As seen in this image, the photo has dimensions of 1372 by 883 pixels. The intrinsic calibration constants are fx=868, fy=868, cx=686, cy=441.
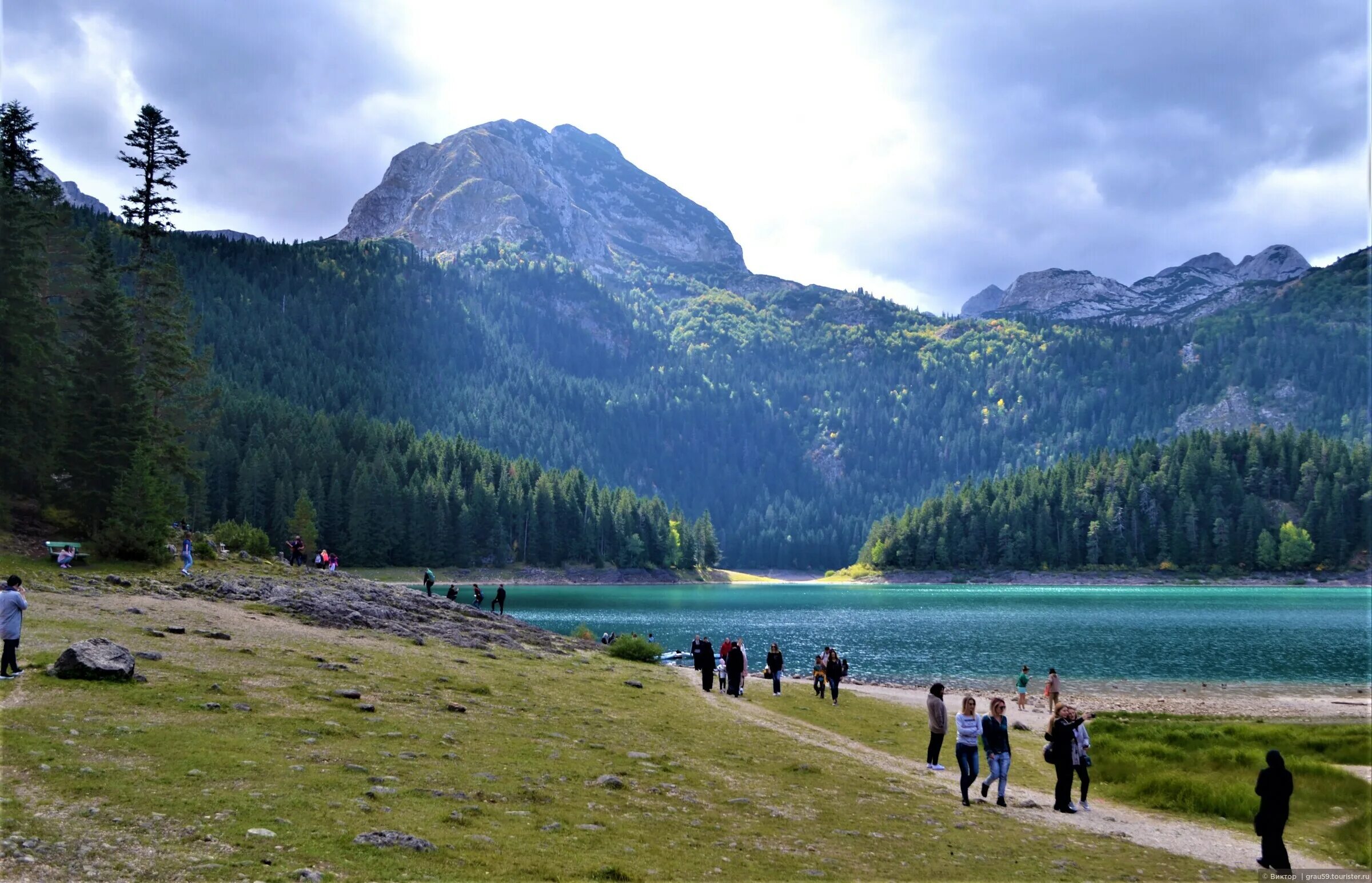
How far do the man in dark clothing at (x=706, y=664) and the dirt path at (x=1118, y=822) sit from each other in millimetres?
12113

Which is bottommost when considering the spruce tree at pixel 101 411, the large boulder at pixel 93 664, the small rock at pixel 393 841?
the small rock at pixel 393 841

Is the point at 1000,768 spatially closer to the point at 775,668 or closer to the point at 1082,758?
the point at 1082,758

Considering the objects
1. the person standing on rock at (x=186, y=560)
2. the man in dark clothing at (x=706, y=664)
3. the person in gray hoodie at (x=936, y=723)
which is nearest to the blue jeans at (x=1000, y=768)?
the person in gray hoodie at (x=936, y=723)

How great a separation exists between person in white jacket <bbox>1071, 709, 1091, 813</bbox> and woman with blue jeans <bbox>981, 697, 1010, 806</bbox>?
2.25 m

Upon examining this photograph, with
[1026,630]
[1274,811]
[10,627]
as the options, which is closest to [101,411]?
[10,627]

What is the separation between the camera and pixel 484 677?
33094 millimetres

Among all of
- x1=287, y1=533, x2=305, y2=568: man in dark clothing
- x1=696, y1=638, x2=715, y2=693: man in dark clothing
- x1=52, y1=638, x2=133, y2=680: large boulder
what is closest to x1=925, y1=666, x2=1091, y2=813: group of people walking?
x1=696, y1=638, x2=715, y2=693: man in dark clothing

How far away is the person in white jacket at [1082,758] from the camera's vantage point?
24.7 metres

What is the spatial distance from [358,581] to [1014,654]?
54414 mm

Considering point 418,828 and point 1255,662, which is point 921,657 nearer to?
point 1255,662

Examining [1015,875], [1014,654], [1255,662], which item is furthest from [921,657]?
[1015,875]

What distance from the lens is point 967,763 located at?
78.3ft

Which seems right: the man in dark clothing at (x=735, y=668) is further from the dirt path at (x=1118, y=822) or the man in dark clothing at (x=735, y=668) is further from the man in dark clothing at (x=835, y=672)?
the dirt path at (x=1118, y=822)

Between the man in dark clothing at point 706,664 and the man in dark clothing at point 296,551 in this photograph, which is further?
the man in dark clothing at point 296,551
